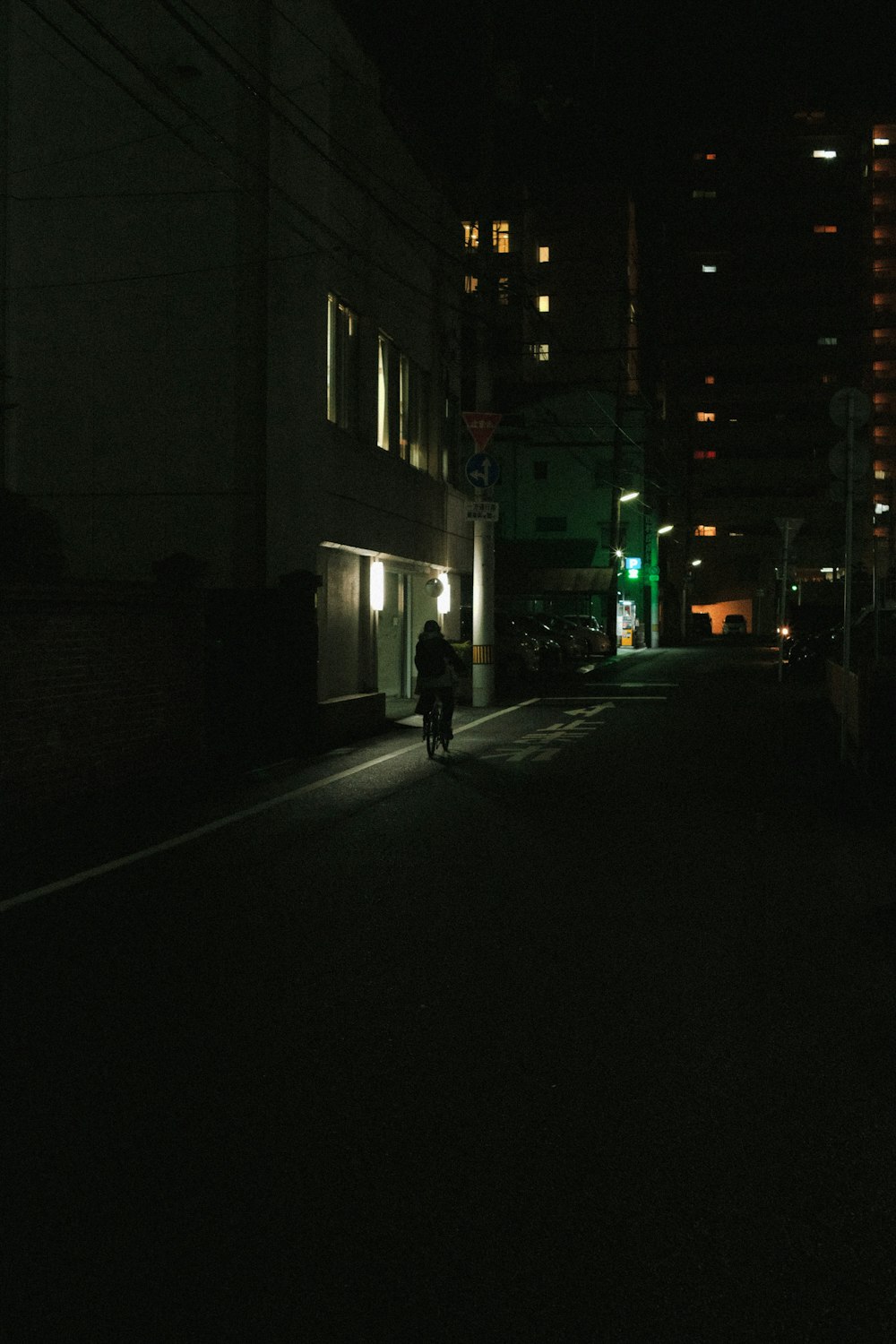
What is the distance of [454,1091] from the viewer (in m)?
5.05

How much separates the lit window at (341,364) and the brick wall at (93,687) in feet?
24.1

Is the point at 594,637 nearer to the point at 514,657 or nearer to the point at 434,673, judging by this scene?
the point at 514,657

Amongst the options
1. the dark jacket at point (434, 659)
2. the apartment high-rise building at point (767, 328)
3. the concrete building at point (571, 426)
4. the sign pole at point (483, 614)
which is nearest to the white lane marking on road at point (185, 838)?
the dark jacket at point (434, 659)

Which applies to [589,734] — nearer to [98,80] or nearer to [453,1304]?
[98,80]

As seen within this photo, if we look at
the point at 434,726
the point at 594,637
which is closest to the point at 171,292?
the point at 434,726

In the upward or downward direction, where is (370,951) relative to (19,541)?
downward

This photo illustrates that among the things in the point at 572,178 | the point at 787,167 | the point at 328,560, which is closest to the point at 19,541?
the point at 328,560

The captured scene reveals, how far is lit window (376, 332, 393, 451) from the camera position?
84.7 ft

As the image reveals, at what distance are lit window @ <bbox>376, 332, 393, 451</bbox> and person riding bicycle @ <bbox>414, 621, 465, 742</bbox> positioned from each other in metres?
9.00

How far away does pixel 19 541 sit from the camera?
14578mm

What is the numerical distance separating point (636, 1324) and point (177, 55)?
2081 cm

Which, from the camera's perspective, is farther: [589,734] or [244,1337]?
[589,734]

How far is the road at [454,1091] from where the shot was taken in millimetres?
3523

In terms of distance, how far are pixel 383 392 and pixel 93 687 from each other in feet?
45.3
